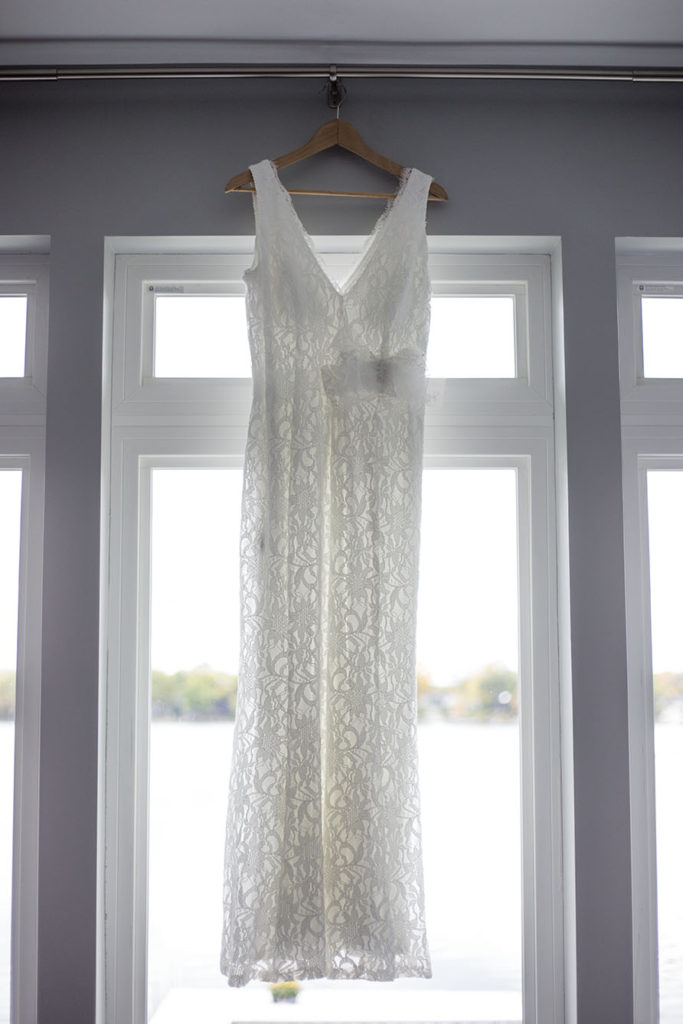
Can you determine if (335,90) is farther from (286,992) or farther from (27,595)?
(286,992)

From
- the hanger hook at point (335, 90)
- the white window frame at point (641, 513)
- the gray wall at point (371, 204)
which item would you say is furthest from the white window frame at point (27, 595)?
the white window frame at point (641, 513)

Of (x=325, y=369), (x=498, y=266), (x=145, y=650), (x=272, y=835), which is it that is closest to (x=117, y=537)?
(x=145, y=650)

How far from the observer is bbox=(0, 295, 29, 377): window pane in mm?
1942

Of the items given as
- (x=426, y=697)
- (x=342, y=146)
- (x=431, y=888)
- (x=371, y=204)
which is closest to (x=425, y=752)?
(x=426, y=697)

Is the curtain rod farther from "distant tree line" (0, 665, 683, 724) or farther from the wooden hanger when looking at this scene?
"distant tree line" (0, 665, 683, 724)

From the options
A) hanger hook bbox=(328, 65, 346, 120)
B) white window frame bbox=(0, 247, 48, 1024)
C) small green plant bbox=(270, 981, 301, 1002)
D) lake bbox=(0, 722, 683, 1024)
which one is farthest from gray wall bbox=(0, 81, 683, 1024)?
small green plant bbox=(270, 981, 301, 1002)

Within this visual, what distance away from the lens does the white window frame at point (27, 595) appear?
183 cm

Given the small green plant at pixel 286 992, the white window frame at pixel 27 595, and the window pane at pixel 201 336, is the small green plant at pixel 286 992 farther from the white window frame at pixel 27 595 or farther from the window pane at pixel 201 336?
the window pane at pixel 201 336

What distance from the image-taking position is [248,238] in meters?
1.85

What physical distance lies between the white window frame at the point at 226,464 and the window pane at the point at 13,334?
0.73 ft

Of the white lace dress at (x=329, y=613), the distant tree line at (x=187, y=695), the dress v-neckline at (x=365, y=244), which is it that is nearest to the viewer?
the white lace dress at (x=329, y=613)

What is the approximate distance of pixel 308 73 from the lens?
1.81 meters

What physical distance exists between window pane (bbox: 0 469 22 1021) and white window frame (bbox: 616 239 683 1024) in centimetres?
136

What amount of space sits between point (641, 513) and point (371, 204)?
0.92 metres
